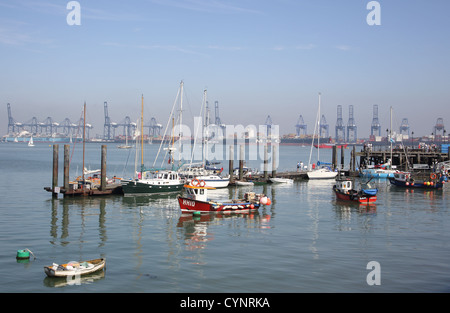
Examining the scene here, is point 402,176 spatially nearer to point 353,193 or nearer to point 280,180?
point 280,180

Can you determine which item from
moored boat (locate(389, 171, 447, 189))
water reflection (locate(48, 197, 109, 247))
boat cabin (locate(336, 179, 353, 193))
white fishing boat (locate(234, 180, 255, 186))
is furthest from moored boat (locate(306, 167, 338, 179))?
water reflection (locate(48, 197, 109, 247))

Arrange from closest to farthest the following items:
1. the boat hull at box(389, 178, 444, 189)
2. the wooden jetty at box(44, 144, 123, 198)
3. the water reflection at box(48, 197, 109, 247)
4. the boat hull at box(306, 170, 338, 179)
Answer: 1. the water reflection at box(48, 197, 109, 247)
2. the wooden jetty at box(44, 144, 123, 198)
3. the boat hull at box(389, 178, 444, 189)
4. the boat hull at box(306, 170, 338, 179)

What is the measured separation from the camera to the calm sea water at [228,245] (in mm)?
23016

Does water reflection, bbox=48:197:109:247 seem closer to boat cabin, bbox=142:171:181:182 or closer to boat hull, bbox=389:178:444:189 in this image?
boat cabin, bbox=142:171:181:182

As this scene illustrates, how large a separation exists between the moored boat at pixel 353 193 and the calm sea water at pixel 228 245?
5.83ft

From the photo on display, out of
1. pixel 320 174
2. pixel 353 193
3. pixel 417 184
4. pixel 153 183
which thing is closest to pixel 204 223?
pixel 153 183

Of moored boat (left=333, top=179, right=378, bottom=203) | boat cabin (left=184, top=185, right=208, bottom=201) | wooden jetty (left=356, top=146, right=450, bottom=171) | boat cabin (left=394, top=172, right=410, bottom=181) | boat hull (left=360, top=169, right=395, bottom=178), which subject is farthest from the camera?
wooden jetty (left=356, top=146, right=450, bottom=171)

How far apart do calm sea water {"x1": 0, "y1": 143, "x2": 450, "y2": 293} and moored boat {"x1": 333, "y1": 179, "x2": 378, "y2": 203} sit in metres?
1.78

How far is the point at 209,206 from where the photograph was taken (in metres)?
41.8

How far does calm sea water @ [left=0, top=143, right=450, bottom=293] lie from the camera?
2302 cm
